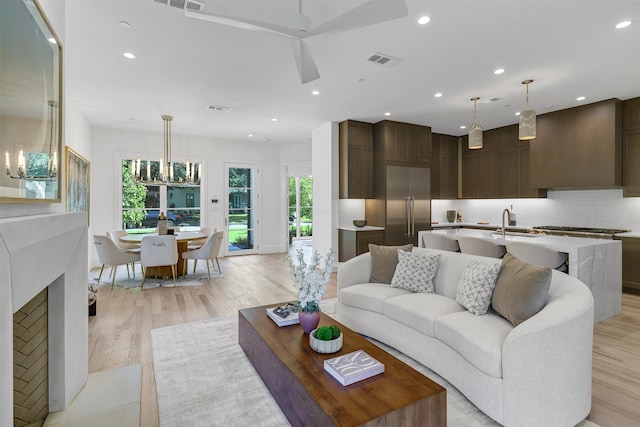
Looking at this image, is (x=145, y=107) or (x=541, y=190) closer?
(x=145, y=107)

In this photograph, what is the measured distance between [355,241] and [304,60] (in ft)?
12.8

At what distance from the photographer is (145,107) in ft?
17.9

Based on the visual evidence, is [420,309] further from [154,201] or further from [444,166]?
[154,201]

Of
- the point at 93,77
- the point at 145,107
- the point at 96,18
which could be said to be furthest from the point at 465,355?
the point at 145,107

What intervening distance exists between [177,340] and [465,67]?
434 centimetres

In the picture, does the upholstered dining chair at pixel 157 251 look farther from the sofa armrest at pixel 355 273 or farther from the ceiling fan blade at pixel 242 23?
the ceiling fan blade at pixel 242 23

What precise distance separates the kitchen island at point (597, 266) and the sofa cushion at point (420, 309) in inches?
53.0

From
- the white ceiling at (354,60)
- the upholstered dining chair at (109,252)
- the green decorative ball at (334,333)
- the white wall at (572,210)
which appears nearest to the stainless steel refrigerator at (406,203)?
the white ceiling at (354,60)

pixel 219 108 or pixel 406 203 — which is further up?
pixel 219 108

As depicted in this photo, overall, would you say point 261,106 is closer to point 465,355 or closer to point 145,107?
point 145,107

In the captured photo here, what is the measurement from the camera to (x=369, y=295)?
306 cm

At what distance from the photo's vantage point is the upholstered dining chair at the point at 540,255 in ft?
11.0

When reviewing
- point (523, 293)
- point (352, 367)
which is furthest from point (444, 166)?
point (352, 367)

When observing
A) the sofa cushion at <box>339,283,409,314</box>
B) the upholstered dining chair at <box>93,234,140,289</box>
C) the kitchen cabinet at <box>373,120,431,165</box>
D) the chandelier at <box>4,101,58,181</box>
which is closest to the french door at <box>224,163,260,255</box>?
the upholstered dining chair at <box>93,234,140,289</box>
